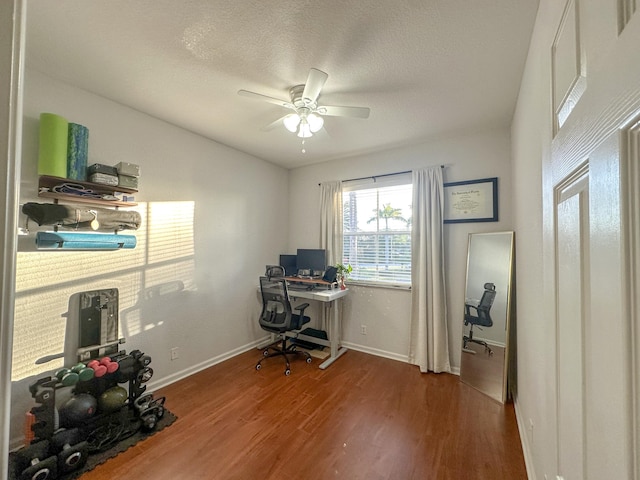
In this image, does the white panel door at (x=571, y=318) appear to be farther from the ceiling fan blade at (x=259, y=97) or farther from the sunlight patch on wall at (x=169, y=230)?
the sunlight patch on wall at (x=169, y=230)

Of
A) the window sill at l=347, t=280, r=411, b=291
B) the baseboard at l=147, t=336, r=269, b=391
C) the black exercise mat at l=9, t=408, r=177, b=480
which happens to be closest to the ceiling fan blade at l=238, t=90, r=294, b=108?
the window sill at l=347, t=280, r=411, b=291

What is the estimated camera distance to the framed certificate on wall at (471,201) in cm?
275

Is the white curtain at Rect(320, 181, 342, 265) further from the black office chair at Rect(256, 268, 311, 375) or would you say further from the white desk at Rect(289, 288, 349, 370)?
the black office chair at Rect(256, 268, 311, 375)

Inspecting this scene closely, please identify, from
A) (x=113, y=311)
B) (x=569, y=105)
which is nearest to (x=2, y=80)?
(x=569, y=105)

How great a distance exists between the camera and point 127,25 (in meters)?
1.51

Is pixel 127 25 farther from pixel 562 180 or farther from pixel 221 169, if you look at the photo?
pixel 562 180

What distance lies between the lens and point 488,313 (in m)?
2.57

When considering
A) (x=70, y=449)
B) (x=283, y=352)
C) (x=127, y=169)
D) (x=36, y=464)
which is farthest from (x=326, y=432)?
(x=127, y=169)

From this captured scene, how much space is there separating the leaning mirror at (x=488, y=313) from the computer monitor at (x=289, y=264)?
2284mm

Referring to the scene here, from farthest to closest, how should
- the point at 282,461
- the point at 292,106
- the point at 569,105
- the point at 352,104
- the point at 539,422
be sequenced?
the point at 352,104 < the point at 292,106 < the point at 282,461 < the point at 539,422 < the point at 569,105

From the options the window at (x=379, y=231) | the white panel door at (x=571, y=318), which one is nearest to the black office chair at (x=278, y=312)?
the window at (x=379, y=231)

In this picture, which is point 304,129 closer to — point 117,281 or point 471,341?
point 117,281

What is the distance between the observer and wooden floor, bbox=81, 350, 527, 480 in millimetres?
1666

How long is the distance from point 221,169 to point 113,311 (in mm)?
1901
